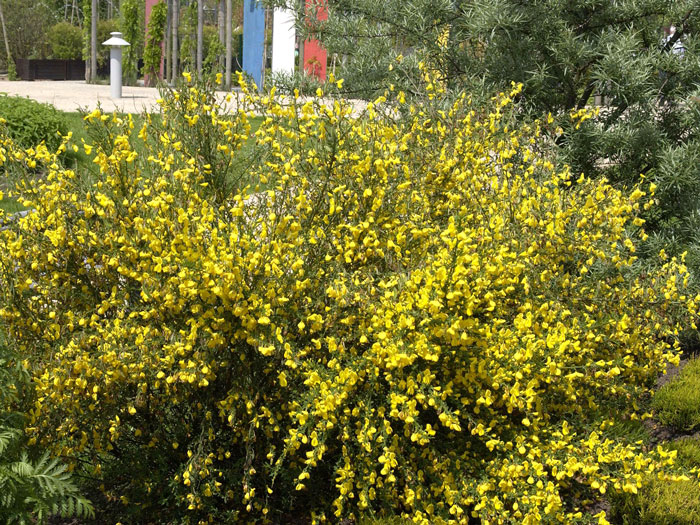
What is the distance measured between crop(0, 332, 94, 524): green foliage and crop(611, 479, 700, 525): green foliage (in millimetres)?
2201

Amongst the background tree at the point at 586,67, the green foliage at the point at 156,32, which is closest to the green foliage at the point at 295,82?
the background tree at the point at 586,67

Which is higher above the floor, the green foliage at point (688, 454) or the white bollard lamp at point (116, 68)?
the white bollard lamp at point (116, 68)

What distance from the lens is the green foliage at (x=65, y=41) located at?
3734 cm

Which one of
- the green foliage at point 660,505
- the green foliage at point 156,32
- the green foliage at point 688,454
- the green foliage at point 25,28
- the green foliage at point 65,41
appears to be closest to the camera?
the green foliage at point 660,505

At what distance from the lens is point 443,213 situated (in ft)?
12.7

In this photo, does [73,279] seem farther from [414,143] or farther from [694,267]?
[694,267]

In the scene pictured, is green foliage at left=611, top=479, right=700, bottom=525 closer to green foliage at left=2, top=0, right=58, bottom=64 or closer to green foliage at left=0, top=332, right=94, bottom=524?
green foliage at left=0, top=332, right=94, bottom=524

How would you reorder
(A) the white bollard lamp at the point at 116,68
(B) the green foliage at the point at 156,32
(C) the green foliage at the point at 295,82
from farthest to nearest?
(B) the green foliage at the point at 156,32 < (A) the white bollard lamp at the point at 116,68 < (C) the green foliage at the point at 295,82

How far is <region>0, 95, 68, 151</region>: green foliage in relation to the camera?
978 centimetres

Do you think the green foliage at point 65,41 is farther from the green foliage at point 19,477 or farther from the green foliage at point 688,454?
the green foliage at point 688,454

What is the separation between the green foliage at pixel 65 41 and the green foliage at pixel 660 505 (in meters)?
38.6

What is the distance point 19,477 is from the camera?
102 inches

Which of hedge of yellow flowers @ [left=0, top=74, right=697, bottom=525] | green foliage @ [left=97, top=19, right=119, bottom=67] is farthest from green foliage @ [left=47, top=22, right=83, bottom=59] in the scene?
hedge of yellow flowers @ [left=0, top=74, right=697, bottom=525]

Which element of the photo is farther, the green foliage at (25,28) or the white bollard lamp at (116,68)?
the green foliage at (25,28)
